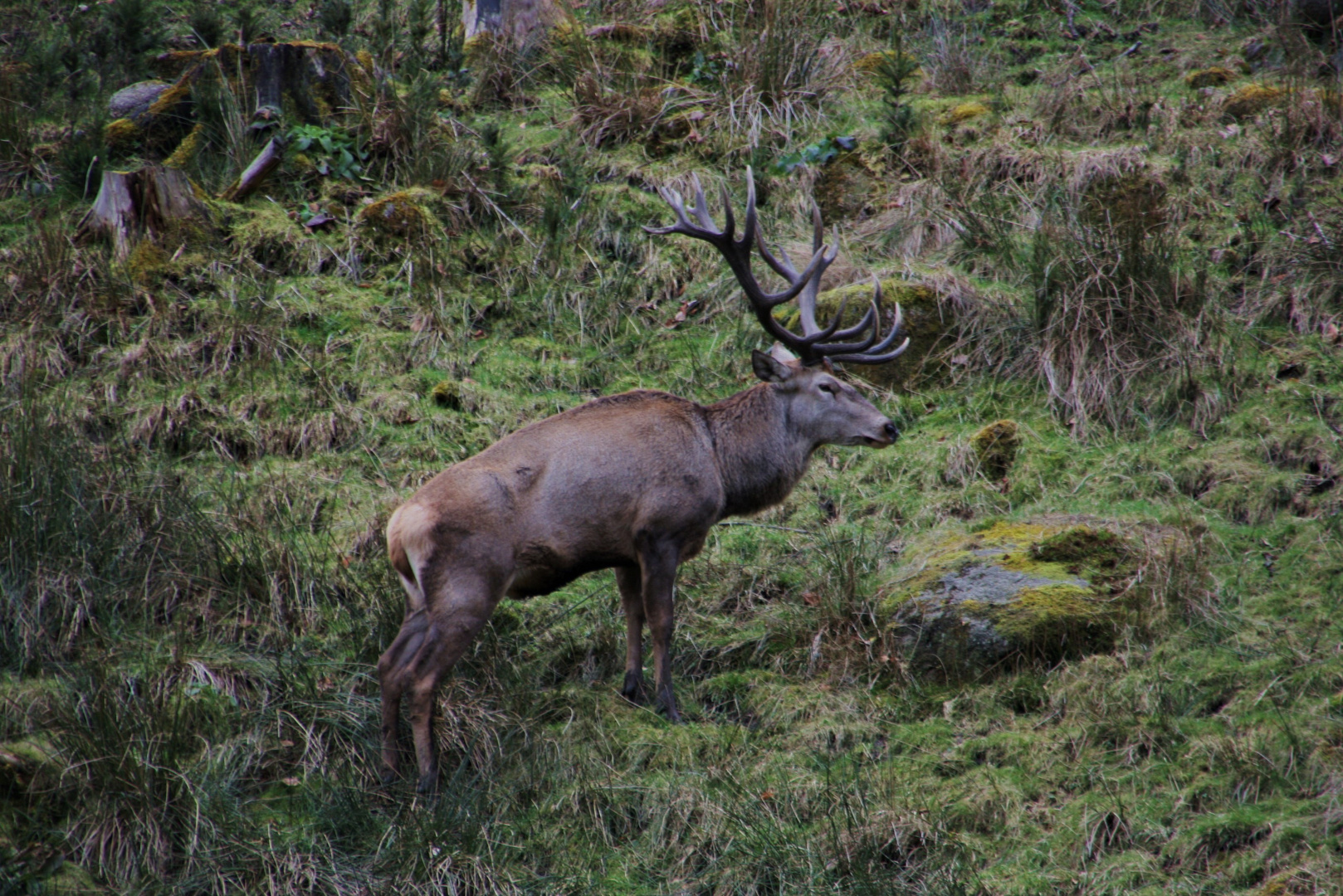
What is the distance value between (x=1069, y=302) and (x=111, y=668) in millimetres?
6333

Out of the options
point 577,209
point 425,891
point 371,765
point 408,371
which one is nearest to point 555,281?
point 577,209

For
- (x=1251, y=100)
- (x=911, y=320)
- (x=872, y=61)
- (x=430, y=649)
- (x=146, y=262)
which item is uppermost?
(x=872, y=61)

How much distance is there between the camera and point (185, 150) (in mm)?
9469

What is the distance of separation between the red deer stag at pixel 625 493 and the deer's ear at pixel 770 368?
1 cm

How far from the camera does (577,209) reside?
9406 mm

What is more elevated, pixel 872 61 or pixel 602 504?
pixel 872 61

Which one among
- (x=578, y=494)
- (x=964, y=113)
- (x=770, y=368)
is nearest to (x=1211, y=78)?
(x=964, y=113)

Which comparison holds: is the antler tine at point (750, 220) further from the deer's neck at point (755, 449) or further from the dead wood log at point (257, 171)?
the dead wood log at point (257, 171)

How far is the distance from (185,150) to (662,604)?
640 centimetres

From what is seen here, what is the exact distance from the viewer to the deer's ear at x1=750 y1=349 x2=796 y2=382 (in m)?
6.59

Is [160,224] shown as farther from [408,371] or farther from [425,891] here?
[425,891]

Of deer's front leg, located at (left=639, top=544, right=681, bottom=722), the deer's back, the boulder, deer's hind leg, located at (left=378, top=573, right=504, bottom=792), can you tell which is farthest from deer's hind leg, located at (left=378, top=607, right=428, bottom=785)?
the boulder

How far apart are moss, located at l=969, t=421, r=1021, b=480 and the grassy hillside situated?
0.43 ft

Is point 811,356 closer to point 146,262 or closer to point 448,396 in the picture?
point 448,396
